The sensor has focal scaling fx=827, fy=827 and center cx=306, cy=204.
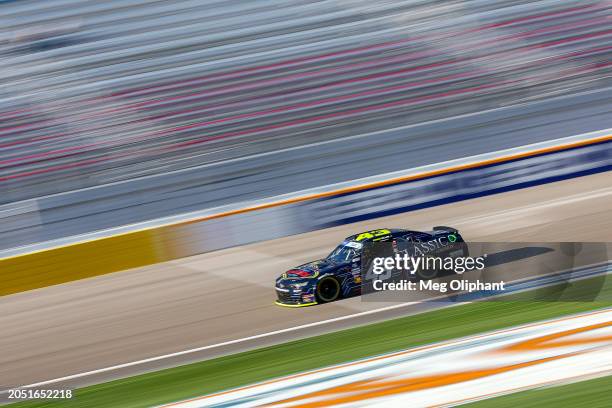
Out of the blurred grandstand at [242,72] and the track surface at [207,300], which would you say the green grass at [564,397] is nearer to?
the track surface at [207,300]

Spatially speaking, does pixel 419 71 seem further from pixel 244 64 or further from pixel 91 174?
pixel 91 174

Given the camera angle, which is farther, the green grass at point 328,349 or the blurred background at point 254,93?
the blurred background at point 254,93

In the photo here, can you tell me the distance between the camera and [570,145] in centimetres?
1673

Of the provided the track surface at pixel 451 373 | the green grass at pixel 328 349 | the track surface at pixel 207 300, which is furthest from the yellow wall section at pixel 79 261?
the track surface at pixel 451 373

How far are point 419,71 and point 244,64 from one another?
13.3ft

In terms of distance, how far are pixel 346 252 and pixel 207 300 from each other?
7.52ft

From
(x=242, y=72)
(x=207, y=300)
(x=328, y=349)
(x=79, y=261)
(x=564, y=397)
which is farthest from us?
(x=242, y=72)

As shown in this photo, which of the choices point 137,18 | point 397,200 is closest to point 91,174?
point 137,18

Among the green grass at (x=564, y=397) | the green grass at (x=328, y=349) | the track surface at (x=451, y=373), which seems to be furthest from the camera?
the green grass at (x=328, y=349)

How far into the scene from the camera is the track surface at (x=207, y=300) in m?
10.0

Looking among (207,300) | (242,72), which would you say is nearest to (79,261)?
(207,300)

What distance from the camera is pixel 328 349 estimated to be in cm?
898

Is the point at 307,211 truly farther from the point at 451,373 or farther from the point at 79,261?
the point at 451,373

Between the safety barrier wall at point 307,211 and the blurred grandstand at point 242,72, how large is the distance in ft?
6.68
